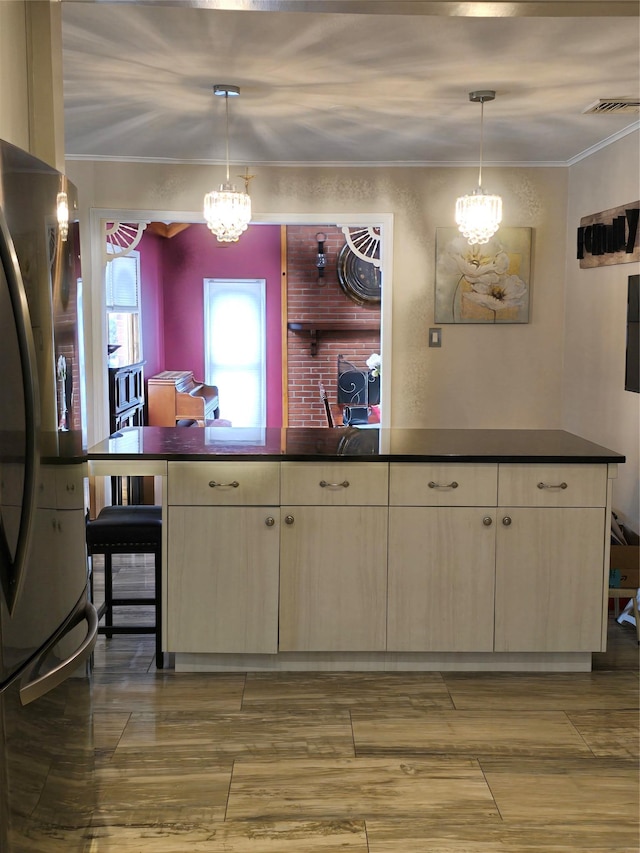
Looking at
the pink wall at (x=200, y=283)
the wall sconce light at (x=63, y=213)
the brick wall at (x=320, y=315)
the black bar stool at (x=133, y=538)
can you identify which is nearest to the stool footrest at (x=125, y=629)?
the black bar stool at (x=133, y=538)

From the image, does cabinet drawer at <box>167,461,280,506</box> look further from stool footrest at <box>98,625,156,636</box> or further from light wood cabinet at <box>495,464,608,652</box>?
light wood cabinet at <box>495,464,608,652</box>

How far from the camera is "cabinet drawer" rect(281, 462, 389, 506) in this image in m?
3.36

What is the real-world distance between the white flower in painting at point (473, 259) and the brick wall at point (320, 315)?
322 centimetres

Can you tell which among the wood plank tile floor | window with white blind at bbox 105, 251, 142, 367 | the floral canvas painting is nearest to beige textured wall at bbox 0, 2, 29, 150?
the wood plank tile floor

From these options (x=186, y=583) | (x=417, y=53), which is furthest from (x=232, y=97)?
(x=186, y=583)

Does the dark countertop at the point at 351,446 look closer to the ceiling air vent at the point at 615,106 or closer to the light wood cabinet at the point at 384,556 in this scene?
the light wood cabinet at the point at 384,556

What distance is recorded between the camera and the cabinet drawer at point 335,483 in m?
3.36

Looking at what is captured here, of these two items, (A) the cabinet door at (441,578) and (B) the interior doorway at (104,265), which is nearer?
(A) the cabinet door at (441,578)

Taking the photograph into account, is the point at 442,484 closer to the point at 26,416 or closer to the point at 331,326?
the point at 26,416

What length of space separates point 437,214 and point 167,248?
169 inches

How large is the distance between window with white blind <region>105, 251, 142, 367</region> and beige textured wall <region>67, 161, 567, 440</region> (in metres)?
1.86

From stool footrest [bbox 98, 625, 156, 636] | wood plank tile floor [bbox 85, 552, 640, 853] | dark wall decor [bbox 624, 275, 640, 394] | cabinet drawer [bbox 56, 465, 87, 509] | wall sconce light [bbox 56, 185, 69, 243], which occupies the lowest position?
wood plank tile floor [bbox 85, 552, 640, 853]

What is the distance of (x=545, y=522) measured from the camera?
3406 mm

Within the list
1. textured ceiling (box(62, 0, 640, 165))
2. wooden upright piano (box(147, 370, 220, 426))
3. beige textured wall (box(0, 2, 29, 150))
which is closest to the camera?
beige textured wall (box(0, 2, 29, 150))
